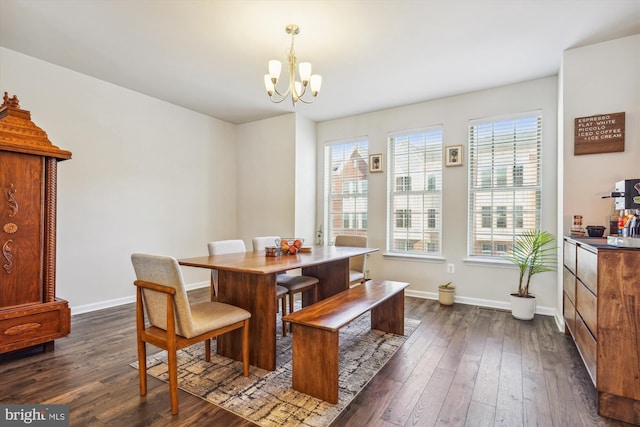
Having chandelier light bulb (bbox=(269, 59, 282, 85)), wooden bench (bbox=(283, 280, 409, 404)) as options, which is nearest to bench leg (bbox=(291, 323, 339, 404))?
wooden bench (bbox=(283, 280, 409, 404))

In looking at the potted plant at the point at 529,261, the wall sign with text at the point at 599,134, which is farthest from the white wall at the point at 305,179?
the wall sign with text at the point at 599,134

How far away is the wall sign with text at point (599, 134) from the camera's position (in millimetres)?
2717

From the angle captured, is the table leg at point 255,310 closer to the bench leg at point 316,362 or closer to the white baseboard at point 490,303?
the bench leg at point 316,362

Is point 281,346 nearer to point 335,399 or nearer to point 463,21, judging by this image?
point 335,399

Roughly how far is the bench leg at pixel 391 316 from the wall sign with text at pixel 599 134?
7.03ft

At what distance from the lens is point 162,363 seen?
2318 millimetres

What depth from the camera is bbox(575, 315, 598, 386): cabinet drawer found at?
1838 millimetres

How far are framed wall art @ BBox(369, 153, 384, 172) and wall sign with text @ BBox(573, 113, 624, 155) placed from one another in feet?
7.45

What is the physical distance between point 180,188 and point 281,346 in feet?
9.68

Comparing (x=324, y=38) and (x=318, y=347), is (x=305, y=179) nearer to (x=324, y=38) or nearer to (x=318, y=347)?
(x=324, y=38)

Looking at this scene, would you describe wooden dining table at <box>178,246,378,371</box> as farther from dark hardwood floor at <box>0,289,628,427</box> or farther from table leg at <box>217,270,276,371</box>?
dark hardwood floor at <box>0,289,628,427</box>

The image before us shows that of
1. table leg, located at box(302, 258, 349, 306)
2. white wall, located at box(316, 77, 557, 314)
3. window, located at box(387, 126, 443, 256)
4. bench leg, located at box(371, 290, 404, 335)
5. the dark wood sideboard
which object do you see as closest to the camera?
the dark wood sideboard

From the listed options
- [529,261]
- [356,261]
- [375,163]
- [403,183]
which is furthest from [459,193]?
[356,261]

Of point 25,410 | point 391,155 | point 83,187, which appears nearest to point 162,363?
point 25,410
